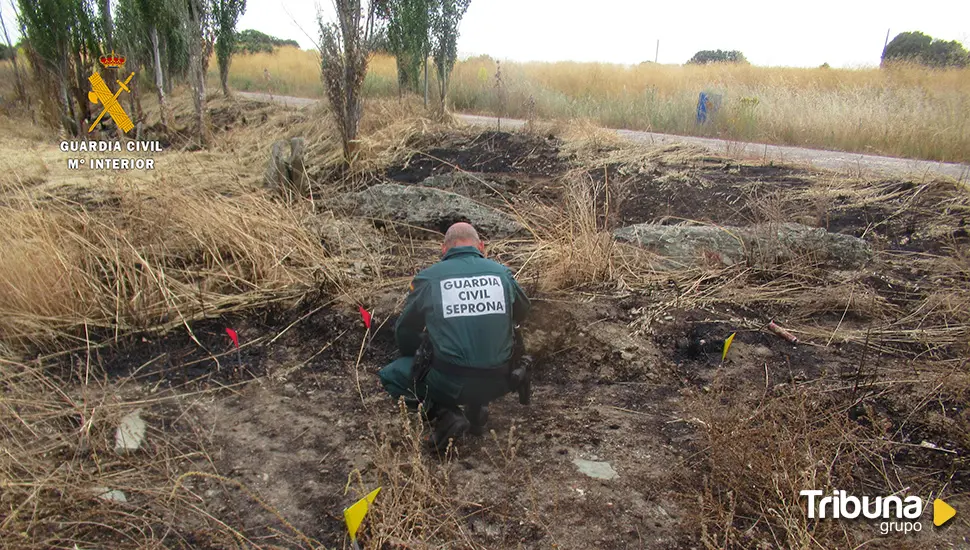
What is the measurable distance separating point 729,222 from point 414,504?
13.5ft

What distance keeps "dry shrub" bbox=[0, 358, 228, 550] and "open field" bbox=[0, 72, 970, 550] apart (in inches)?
0.6

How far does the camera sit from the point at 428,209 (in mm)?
5445

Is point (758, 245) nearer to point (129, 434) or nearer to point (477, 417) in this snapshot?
point (477, 417)

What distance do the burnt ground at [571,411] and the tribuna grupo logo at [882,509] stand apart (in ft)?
0.22

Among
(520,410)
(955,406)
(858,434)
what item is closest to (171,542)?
(520,410)

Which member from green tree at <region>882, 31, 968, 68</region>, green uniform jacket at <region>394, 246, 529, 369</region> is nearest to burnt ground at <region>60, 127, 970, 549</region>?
green uniform jacket at <region>394, 246, 529, 369</region>

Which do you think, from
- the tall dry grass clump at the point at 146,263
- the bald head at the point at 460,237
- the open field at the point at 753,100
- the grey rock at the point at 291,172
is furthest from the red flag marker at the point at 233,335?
the open field at the point at 753,100

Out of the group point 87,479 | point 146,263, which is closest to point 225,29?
point 146,263

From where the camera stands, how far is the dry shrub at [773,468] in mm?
2070

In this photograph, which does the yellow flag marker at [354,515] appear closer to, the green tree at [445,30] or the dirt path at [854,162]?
the dirt path at [854,162]

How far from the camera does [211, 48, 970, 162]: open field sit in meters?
10.2

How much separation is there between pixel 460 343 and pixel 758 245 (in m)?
2.74

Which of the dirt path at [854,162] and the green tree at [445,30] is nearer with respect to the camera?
the dirt path at [854,162]

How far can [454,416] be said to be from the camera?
266cm
